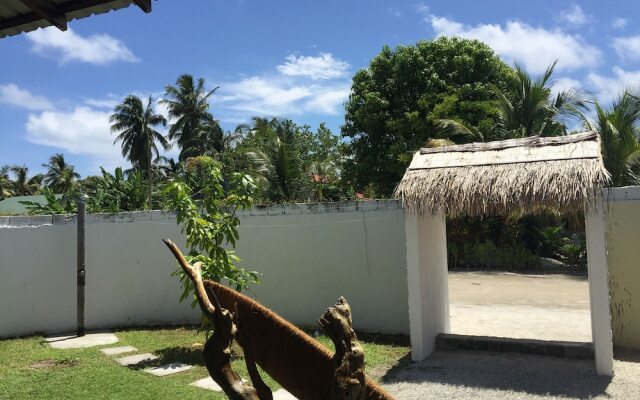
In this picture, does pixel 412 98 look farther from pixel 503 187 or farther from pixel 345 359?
pixel 345 359

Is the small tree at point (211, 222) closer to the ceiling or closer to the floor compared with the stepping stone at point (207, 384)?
closer to the ceiling

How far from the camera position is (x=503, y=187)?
19.1ft

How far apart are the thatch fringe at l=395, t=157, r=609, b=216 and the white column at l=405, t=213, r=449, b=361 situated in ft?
1.28

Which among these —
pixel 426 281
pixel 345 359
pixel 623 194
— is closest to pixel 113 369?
pixel 426 281

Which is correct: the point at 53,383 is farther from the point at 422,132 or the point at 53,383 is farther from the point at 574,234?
the point at 574,234

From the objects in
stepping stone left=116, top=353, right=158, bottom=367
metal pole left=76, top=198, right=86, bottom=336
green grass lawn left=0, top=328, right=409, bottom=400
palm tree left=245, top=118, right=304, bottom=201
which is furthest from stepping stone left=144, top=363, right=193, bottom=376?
palm tree left=245, top=118, right=304, bottom=201

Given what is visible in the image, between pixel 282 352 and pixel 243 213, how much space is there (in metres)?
7.25

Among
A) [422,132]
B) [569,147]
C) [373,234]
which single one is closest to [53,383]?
[373,234]

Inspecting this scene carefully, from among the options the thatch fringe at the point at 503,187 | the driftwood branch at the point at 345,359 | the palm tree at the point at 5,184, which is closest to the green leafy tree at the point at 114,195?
the thatch fringe at the point at 503,187

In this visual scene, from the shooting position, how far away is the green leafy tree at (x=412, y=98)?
56.8ft

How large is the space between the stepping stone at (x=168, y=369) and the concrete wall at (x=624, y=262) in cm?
569

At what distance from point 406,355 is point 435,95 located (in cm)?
1259

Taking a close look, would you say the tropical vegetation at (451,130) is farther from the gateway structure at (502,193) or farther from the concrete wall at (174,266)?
the gateway structure at (502,193)

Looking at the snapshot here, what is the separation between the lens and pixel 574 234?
60.1 ft
